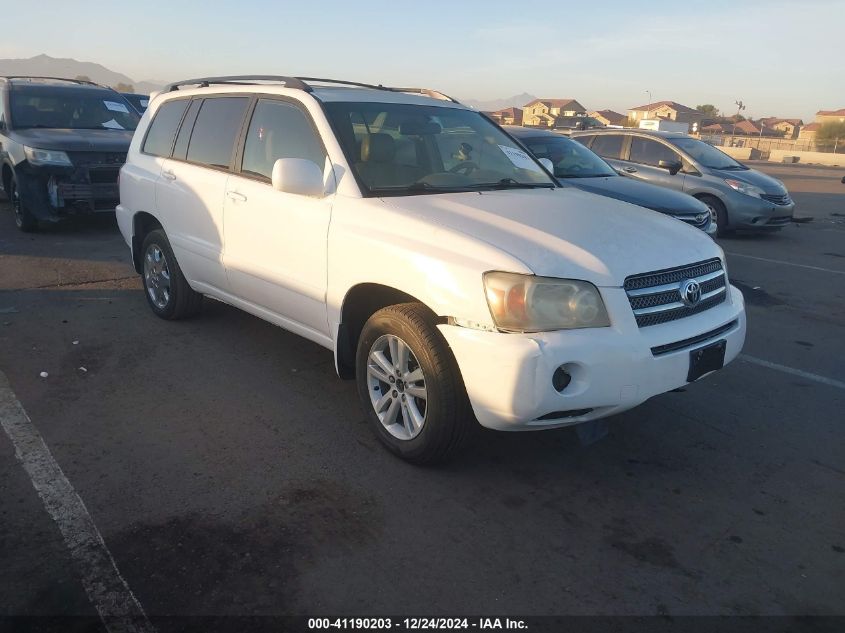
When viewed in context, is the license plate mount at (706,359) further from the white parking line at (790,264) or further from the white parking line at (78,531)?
the white parking line at (790,264)

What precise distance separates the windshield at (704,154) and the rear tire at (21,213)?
9.69 meters

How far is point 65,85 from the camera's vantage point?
1016 centimetres

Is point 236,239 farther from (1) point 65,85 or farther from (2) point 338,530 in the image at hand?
(1) point 65,85

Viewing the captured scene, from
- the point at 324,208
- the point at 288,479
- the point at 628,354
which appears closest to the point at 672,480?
the point at 628,354

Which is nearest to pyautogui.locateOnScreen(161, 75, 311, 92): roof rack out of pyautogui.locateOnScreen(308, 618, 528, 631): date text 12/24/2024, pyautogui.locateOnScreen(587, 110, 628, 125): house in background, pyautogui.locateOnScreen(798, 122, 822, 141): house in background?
pyautogui.locateOnScreen(308, 618, 528, 631): date text 12/24/2024

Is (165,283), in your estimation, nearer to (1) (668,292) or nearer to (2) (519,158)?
(2) (519,158)

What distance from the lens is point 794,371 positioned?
5098 millimetres

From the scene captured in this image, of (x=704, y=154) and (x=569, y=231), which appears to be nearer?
(x=569, y=231)

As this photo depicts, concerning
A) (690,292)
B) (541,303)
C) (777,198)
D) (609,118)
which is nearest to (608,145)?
(777,198)

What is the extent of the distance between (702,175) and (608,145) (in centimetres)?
160

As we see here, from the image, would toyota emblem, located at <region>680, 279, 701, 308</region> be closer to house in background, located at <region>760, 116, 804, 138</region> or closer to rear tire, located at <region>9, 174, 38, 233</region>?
rear tire, located at <region>9, 174, 38, 233</region>

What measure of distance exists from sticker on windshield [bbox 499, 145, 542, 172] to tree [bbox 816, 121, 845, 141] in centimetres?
7541

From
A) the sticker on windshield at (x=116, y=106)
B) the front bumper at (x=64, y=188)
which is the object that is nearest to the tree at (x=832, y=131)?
the sticker on windshield at (x=116, y=106)

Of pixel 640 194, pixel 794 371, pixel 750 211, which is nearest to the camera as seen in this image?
pixel 794 371
